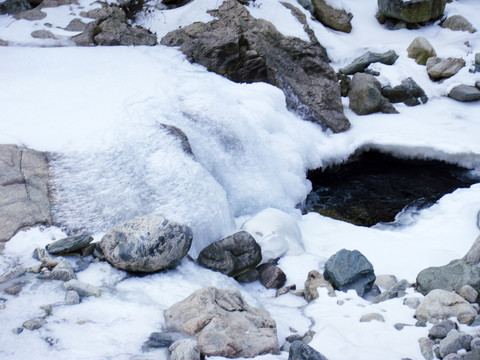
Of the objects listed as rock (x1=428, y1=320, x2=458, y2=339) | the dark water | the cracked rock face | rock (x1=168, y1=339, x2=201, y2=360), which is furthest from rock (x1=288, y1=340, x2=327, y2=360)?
the dark water

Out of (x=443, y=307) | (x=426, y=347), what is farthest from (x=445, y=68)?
(x=426, y=347)

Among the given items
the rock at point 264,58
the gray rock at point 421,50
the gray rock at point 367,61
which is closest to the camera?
the rock at point 264,58

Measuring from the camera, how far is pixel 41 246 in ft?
11.3

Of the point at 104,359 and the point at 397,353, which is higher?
the point at 104,359

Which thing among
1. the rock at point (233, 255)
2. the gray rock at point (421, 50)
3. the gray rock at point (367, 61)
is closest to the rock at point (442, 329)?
the rock at point (233, 255)

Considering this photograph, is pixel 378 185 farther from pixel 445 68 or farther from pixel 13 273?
pixel 13 273

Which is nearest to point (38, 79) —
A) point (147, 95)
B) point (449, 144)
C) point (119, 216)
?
point (147, 95)

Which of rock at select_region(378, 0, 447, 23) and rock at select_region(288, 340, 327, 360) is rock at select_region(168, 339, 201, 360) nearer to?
rock at select_region(288, 340, 327, 360)

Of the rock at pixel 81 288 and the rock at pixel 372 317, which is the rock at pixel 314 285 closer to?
the rock at pixel 372 317

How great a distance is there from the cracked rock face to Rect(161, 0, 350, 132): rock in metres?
3.43

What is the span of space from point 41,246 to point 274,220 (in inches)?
85.1

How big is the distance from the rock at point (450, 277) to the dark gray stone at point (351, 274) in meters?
0.38

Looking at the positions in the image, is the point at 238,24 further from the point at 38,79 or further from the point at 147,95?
the point at 38,79

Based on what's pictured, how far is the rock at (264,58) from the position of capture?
6961 mm
